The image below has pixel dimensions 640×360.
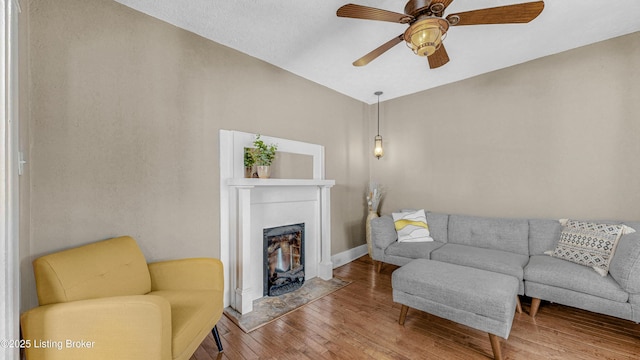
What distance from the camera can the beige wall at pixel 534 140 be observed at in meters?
2.46

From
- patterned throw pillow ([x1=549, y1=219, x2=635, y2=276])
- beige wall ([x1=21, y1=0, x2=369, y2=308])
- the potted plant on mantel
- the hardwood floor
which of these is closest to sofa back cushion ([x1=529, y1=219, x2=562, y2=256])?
patterned throw pillow ([x1=549, y1=219, x2=635, y2=276])

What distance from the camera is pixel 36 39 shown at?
1.59m

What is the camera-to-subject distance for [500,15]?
150 cm

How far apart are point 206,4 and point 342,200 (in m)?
2.86

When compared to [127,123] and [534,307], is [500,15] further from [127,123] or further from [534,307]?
[127,123]

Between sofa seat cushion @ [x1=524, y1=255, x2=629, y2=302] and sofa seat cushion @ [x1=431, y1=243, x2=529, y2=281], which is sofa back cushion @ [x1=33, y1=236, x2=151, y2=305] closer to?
sofa seat cushion @ [x1=431, y1=243, x2=529, y2=281]

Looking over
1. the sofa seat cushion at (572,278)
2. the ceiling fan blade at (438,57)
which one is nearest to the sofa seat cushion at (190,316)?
the ceiling fan blade at (438,57)

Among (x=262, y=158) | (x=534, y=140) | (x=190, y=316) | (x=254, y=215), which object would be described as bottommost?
(x=190, y=316)

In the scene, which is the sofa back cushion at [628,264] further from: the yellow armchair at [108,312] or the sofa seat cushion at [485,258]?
the yellow armchair at [108,312]

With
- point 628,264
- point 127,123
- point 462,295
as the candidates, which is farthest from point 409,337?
point 127,123

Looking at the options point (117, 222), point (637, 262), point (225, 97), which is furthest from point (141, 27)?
point (637, 262)

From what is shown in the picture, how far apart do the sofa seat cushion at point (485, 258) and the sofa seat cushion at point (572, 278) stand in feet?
0.30

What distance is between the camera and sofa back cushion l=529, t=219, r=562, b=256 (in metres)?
2.59

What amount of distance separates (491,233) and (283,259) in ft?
8.05
